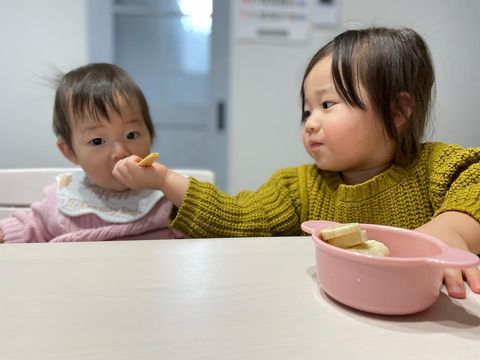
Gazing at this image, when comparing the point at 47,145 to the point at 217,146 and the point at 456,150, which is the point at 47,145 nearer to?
the point at 217,146

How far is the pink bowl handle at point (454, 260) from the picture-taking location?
35 cm

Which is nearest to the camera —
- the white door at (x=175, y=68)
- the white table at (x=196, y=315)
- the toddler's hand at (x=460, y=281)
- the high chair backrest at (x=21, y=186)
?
the white table at (x=196, y=315)

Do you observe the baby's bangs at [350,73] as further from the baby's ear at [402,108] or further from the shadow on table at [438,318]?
the shadow on table at [438,318]

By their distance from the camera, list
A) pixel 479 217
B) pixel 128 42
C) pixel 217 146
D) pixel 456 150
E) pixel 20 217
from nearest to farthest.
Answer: pixel 479 217
pixel 456 150
pixel 20 217
pixel 217 146
pixel 128 42

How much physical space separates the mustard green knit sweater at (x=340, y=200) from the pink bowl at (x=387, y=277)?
0.89 ft

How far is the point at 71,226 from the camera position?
86cm

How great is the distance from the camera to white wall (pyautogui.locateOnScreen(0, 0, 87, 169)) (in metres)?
1.43

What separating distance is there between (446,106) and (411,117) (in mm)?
1350

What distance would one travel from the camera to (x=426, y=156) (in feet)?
2.27

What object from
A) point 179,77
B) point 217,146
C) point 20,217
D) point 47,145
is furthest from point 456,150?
point 179,77

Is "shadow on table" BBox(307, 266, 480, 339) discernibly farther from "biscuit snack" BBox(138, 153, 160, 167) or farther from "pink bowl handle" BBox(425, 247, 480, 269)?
"biscuit snack" BBox(138, 153, 160, 167)

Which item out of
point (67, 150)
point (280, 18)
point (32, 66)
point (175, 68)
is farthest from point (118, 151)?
point (175, 68)

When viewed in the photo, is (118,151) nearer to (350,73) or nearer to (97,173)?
(97,173)

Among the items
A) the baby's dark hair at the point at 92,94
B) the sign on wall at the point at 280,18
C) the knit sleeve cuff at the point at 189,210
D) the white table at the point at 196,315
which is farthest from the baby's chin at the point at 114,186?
the sign on wall at the point at 280,18
